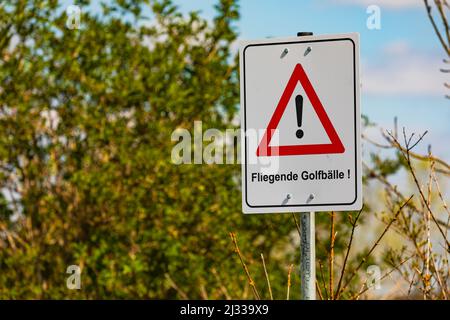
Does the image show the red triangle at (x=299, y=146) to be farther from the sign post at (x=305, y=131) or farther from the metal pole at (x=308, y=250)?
the metal pole at (x=308, y=250)

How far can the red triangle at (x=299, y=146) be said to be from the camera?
142 inches

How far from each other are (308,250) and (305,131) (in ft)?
1.52

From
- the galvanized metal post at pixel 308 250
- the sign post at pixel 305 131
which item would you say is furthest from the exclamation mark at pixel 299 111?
the galvanized metal post at pixel 308 250

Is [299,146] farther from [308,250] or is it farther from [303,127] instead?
[308,250]

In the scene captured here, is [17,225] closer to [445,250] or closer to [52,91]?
[52,91]

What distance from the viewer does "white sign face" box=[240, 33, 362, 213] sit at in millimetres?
3578

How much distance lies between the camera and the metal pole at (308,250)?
139 inches

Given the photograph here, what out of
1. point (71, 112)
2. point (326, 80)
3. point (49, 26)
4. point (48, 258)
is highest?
point (49, 26)

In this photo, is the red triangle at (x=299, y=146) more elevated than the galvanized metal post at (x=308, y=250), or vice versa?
the red triangle at (x=299, y=146)

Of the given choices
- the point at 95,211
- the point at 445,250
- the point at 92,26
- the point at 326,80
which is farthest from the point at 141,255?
the point at 326,80

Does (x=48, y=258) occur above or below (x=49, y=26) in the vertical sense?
below

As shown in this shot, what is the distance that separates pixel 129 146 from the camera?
37.3ft

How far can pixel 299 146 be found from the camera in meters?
3.62

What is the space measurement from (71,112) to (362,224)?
4.00 m
